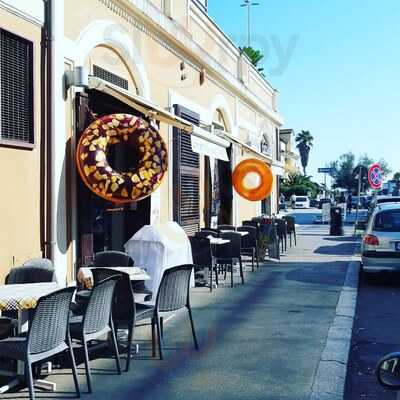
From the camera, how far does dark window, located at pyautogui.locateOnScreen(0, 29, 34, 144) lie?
6902 mm

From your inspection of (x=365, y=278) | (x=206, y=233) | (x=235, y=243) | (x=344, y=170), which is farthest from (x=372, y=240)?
(x=344, y=170)

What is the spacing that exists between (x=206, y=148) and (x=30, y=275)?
190 inches

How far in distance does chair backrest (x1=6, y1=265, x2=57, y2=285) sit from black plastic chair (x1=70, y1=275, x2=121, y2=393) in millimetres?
736

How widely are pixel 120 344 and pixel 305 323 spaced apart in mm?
2632

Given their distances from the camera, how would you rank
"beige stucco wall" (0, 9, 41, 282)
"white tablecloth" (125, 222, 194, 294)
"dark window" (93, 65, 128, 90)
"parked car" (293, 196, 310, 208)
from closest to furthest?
"beige stucco wall" (0, 9, 41, 282) < "white tablecloth" (125, 222, 194, 294) < "dark window" (93, 65, 128, 90) < "parked car" (293, 196, 310, 208)

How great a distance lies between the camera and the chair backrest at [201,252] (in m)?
10.3

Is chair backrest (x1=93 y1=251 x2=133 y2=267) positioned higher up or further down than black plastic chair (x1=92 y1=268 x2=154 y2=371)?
higher up

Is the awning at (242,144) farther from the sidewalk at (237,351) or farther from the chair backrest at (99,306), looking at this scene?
the chair backrest at (99,306)

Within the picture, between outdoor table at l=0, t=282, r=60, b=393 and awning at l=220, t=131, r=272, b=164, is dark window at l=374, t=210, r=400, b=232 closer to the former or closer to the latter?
awning at l=220, t=131, r=272, b=164

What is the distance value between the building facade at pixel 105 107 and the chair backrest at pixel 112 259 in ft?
2.45

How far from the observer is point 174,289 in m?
6.38

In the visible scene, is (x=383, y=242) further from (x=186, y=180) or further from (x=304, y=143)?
(x=304, y=143)

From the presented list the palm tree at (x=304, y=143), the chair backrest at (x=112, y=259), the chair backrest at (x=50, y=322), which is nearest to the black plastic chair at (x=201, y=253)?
the chair backrest at (x=112, y=259)

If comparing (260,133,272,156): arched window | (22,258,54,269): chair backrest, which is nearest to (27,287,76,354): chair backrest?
(22,258,54,269): chair backrest
